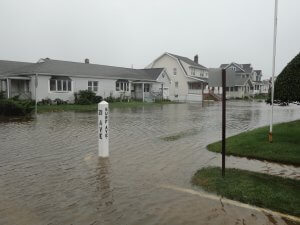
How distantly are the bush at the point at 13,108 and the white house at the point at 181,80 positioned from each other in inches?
1322

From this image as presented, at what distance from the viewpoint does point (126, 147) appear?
11094mm

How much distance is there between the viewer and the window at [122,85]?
41.6 meters

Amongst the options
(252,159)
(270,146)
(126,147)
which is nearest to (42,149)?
(126,147)

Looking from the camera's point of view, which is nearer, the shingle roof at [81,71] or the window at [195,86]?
the shingle roof at [81,71]

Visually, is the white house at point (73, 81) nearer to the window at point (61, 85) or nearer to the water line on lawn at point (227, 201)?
the window at point (61, 85)

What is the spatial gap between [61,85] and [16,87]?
4.35 m

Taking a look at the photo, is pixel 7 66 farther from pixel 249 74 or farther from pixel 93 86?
pixel 249 74

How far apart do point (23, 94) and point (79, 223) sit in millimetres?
29752

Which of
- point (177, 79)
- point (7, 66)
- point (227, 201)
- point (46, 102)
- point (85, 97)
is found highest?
point (7, 66)


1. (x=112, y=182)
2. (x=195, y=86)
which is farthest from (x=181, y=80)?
(x=112, y=182)

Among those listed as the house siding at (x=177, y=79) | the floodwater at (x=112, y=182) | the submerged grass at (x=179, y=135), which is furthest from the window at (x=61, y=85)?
the house siding at (x=177, y=79)

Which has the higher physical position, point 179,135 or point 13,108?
point 13,108

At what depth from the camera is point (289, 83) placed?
9.37 m

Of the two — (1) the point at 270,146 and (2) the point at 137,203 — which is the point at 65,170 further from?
(1) the point at 270,146
